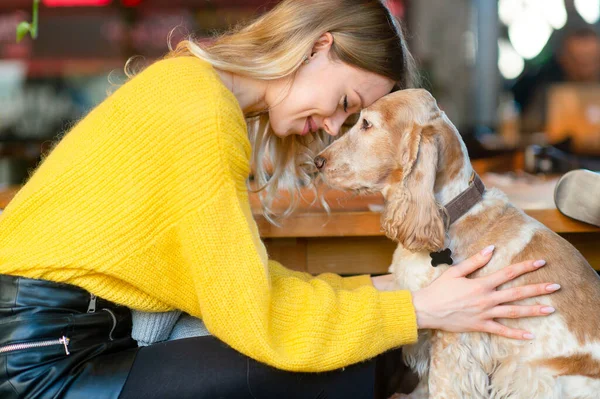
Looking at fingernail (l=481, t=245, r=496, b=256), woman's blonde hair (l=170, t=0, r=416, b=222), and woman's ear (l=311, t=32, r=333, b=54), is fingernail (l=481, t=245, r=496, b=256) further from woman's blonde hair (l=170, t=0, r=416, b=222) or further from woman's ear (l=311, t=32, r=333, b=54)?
woman's ear (l=311, t=32, r=333, b=54)

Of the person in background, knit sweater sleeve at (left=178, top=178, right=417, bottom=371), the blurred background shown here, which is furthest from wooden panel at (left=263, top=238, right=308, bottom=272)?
the person in background

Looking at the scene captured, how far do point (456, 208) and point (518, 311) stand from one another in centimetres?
33

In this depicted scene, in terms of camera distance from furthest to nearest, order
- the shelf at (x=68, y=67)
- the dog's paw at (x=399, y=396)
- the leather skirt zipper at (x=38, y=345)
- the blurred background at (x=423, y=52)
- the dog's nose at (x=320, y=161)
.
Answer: the shelf at (x=68, y=67)
the blurred background at (x=423, y=52)
the dog's paw at (x=399, y=396)
the dog's nose at (x=320, y=161)
the leather skirt zipper at (x=38, y=345)

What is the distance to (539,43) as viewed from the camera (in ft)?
27.9

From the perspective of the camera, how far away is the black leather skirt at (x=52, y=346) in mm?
1735

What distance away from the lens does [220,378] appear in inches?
72.0

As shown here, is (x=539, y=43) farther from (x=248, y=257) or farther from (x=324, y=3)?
(x=248, y=257)

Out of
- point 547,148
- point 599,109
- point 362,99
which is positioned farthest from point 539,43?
point 362,99

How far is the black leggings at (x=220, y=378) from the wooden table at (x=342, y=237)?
57 cm

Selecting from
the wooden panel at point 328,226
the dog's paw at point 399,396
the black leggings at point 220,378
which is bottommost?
the dog's paw at point 399,396

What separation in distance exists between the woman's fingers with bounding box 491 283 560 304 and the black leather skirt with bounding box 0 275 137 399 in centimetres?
96

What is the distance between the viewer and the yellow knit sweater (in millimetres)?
1750

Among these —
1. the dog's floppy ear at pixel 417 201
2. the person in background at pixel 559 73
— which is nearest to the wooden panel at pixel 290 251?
the dog's floppy ear at pixel 417 201

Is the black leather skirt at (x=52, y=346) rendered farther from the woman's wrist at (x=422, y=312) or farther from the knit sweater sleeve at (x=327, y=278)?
the woman's wrist at (x=422, y=312)
